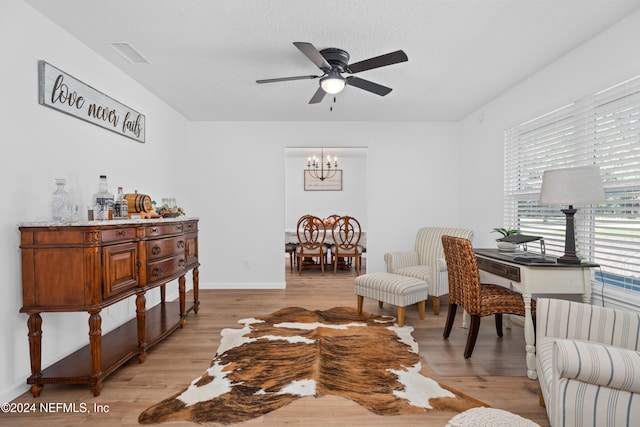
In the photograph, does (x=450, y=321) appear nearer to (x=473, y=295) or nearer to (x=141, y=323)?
(x=473, y=295)

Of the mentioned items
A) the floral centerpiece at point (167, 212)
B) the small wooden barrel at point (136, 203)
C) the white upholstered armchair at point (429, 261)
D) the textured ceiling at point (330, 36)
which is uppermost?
the textured ceiling at point (330, 36)

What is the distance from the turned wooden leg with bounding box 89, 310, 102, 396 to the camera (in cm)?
200

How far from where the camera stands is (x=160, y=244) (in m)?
2.72

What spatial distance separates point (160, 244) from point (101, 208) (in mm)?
554

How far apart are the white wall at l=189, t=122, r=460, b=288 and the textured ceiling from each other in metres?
1.25

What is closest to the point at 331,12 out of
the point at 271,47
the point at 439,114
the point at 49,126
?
the point at 271,47

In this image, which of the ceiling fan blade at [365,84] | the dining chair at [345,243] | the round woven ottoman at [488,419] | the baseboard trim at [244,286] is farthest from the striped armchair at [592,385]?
the dining chair at [345,243]

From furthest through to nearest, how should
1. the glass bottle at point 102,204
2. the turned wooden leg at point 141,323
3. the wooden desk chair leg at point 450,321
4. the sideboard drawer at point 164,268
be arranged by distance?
the wooden desk chair leg at point 450,321, the sideboard drawer at point 164,268, the turned wooden leg at point 141,323, the glass bottle at point 102,204

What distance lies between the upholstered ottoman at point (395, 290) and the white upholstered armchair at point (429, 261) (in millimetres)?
191

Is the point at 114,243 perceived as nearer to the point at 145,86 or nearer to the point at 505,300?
the point at 145,86

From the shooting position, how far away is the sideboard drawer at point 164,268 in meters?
2.58

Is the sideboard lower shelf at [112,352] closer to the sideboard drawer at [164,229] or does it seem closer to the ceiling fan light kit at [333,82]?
the sideboard drawer at [164,229]

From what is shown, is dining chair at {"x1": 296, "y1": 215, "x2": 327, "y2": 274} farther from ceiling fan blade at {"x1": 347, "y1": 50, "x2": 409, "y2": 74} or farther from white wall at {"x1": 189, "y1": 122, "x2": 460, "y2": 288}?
ceiling fan blade at {"x1": 347, "y1": 50, "x2": 409, "y2": 74}

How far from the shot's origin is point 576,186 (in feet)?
7.40
